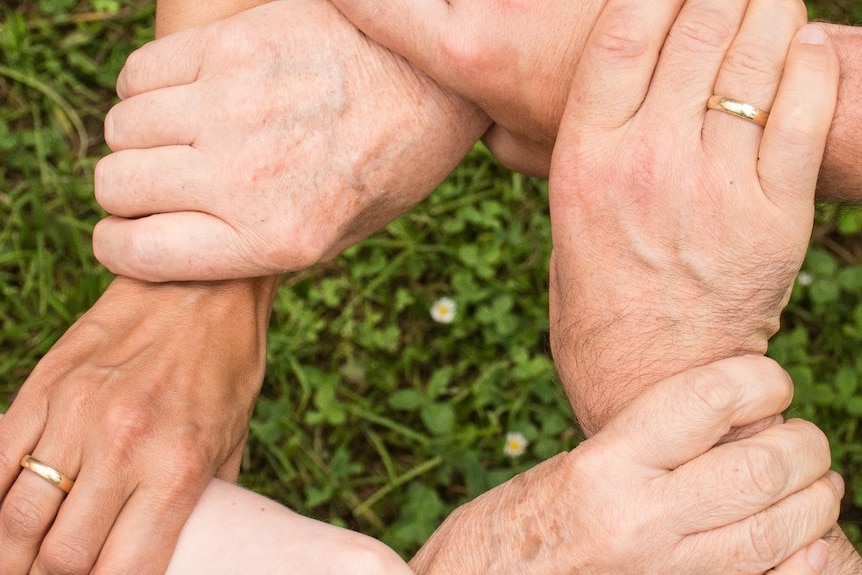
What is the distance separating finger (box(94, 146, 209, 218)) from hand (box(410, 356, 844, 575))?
104 centimetres

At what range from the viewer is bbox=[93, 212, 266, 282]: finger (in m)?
1.99

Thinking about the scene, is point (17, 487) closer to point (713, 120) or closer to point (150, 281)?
point (150, 281)

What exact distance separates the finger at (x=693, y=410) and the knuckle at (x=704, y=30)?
2.15ft

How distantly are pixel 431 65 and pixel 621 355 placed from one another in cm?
81

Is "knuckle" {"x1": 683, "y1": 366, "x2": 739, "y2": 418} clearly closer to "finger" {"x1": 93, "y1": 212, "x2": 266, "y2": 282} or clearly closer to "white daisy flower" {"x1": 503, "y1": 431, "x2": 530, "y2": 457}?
"finger" {"x1": 93, "y1": 212, "x2": 266, "y2": 282}

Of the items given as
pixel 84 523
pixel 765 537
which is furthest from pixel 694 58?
pixel 84 523

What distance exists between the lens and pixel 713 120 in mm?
1760

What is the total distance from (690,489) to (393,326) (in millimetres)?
1713

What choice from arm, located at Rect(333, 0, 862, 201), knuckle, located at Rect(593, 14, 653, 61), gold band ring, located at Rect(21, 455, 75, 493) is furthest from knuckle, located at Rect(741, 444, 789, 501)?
gold band ring, located at Rect(21, 455, 75, 493)

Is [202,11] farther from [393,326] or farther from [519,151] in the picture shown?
[393,326]

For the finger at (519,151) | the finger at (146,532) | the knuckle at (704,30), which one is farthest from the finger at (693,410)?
the finger at (146,532)

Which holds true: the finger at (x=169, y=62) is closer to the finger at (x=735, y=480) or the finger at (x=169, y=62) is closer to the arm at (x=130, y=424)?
the arm at (x=130, y=424)

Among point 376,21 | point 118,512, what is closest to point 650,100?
point 376,21

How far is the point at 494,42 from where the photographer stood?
6.45 ft
